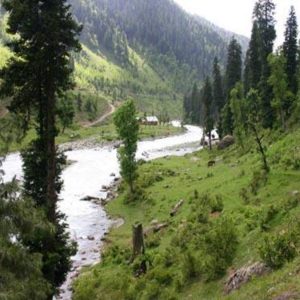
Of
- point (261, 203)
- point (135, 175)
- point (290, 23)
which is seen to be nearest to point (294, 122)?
point (290, 23)

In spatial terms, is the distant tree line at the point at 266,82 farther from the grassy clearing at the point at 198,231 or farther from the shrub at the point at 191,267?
the shrub at the point at 191,267

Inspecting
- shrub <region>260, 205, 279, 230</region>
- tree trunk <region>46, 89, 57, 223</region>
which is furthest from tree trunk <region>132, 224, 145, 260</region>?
tree trunk <region>46, 89, 57, 223</region>

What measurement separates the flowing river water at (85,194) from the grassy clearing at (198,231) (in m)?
1.69

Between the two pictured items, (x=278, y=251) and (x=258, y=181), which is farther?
(x=258, y=181)

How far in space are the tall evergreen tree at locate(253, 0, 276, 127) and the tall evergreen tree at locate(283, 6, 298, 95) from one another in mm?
3500

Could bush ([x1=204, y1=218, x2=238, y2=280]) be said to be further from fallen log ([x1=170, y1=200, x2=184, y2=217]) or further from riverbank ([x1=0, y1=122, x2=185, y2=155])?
riverbank ([x1=0, y1=122, x2=185, y2=155])

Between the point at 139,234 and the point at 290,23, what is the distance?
5527 cm

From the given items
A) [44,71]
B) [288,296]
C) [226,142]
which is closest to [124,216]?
[44,71]

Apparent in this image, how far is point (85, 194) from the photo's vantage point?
242 feet

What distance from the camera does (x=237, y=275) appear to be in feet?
78.6

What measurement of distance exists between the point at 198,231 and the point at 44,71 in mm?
16692

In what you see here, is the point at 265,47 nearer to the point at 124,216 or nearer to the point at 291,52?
the point at 291,52

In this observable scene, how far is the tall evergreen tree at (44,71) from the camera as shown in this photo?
82.3 ft

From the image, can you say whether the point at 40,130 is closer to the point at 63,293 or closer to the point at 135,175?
the point at 63,293
